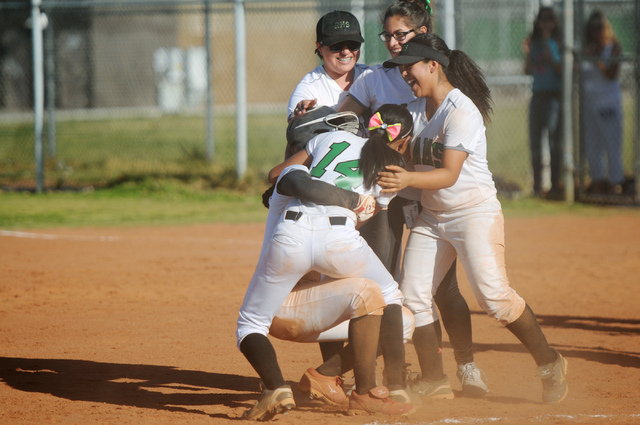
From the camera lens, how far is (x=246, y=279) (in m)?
7.43

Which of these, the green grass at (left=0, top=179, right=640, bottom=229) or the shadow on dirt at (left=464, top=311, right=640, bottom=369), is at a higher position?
the green grass at (left=0, top=179, right=640, bottom=229)

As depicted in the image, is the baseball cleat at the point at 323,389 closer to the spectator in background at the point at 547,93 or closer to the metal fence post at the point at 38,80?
the spectator in background at the point at 547,93

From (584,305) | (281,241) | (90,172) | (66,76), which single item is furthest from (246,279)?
(66,76)

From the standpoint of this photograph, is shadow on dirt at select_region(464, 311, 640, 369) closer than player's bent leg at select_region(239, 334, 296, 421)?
No

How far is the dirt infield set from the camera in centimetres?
408

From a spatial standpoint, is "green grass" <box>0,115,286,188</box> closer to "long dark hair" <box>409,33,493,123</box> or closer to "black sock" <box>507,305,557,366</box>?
"long dark hair" <box>409,33,493,123</box>

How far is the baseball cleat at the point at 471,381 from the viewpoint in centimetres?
434

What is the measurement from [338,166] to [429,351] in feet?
4.10

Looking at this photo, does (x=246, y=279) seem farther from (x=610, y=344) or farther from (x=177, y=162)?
(x=177, y=162)

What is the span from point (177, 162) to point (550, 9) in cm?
721

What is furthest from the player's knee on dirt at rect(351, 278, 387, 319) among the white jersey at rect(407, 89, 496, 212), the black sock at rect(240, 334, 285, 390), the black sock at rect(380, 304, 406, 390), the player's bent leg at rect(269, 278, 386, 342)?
the white jersey at rect(407, 89, 496, 212)

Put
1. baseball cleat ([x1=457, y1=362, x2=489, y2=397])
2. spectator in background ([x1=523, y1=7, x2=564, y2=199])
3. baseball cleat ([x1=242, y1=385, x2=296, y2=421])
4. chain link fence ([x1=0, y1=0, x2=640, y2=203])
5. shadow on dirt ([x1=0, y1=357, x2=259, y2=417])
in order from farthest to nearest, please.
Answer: chain link fence ([x1=0, y1=0, x2=640, y2=203]) → spectator in background ([x1=523, y1=7, x2=564, y2=199]) → baseball cleat ([x1=457, y1=362, x2=489, y2=397]) → shadow on dirt ([x1=0, y1=357, x2=259, y2=417]) → baseball cleat ([x1=242, y1=385, x2=296, y2=421])

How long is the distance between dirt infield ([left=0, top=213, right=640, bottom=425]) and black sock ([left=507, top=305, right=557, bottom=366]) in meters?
0.26

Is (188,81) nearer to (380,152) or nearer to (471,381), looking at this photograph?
(471,381)
